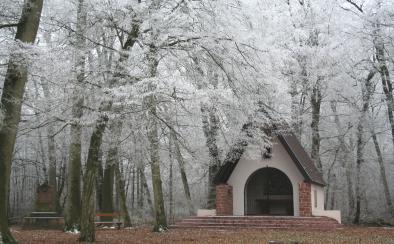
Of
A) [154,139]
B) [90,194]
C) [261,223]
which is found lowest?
[261,223]

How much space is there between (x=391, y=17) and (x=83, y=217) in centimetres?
1325

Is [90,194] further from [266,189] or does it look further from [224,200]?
[266,189]

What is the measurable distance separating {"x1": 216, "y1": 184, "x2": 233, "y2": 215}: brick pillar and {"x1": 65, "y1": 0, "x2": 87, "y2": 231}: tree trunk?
20.6 ft

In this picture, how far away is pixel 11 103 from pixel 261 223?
1098cm

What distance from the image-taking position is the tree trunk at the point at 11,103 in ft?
29.0

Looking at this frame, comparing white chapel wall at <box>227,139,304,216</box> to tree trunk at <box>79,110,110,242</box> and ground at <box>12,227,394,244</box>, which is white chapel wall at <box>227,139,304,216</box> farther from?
tree trunk at <box>79,110,110,242</box>

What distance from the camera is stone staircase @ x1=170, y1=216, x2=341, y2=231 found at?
54.2 feet

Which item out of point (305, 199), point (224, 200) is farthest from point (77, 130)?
point (305, 199)

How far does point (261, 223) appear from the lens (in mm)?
17172

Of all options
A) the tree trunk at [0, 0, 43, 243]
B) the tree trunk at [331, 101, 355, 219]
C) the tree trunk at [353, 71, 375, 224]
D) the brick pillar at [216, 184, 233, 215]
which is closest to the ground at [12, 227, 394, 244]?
the tree trunk at [0, 0, 43, 243]

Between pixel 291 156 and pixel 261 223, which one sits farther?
pixel 291 156

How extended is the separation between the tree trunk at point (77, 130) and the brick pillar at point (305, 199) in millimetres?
8769

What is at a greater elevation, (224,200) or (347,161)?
(347,161)

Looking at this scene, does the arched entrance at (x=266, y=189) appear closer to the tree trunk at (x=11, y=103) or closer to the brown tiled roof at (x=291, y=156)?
the brown tiled roof at (x=291, y=156)
